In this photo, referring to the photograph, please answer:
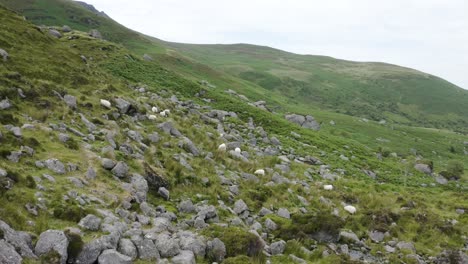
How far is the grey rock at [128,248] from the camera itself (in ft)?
44.0

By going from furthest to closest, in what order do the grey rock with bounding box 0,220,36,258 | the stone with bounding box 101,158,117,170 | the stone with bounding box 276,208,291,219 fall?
the stone with bounding box 276,208,291,219, the stone with bounding box 101,158,117,170, the grey rock with bounding box 0,220,36,258

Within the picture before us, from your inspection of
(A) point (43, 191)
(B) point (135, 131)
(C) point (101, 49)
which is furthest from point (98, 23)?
(A) point (43, 191)

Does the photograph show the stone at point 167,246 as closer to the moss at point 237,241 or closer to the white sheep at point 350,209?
the moss at point 237,241

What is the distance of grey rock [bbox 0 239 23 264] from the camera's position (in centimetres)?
1061

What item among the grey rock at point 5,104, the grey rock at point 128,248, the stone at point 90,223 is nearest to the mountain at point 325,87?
the grey rock at point 5,104

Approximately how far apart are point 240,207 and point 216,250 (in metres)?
6.30

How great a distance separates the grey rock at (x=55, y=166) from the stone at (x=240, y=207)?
8.80 meters

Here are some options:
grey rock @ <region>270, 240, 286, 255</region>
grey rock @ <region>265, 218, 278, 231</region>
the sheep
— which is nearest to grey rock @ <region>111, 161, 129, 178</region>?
grey rock @ <region>265, 218, 278, 231</region>

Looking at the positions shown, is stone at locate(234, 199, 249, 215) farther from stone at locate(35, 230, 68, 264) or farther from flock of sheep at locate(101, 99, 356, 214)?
stone at locate(35, 230, 68, 264)

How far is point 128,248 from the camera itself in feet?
44.5

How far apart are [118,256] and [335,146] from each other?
43370 millimetres

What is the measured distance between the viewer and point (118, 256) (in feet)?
41.7

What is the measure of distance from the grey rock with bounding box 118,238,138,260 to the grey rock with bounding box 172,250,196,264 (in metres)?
1.38

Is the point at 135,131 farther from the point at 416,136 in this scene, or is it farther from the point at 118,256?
the point at 416,136
